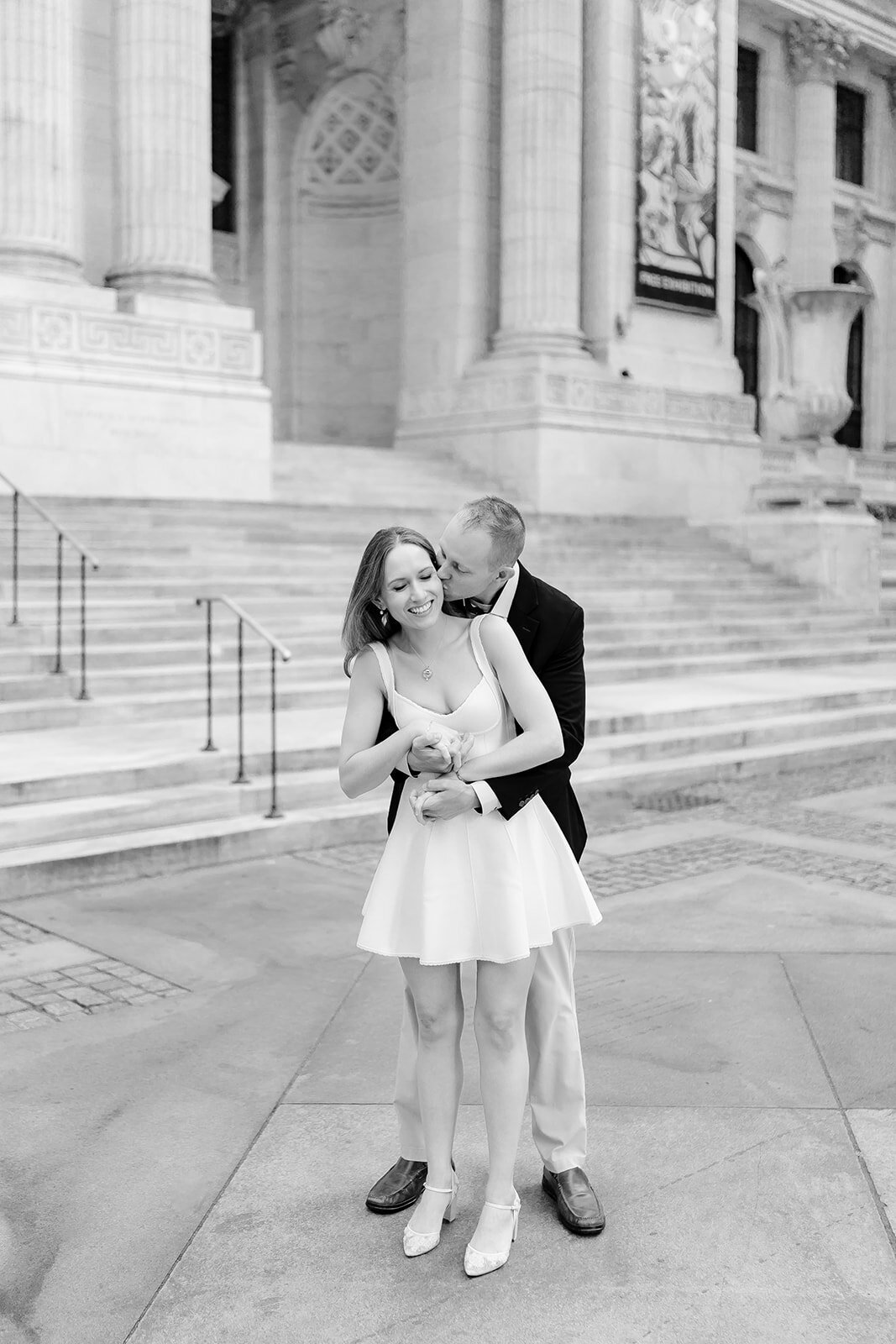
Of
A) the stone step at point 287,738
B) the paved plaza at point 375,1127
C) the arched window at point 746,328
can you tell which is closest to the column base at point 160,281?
the stone step at point 287,738

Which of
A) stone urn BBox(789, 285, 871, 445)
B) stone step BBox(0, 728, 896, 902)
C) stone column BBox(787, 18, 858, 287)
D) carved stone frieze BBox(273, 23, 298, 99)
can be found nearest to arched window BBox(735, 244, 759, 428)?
stone column BBox(787, 18, 858, 287)

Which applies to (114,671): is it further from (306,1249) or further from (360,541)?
(306,1249)

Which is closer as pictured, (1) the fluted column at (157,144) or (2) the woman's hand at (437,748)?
(2) the woman's hand at (437,748)

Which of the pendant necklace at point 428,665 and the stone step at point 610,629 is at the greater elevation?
the stone step at point 610,629

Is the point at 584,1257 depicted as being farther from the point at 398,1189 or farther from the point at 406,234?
the point at 406,234

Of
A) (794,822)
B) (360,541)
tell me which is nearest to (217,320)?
(360,541)

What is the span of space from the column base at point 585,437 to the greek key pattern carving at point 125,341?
4.85 meters

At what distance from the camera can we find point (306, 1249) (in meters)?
3.48

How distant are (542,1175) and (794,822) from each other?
5455 mm

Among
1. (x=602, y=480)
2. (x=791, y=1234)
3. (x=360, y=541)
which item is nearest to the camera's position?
(x=791, y=1234)

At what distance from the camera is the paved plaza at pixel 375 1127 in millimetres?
3232

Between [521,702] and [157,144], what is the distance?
51.2ft

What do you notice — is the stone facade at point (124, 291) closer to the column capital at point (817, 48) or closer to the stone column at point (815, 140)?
the column capital at point (817, 48)

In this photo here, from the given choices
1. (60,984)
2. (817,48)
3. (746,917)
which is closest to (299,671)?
(746,917)
